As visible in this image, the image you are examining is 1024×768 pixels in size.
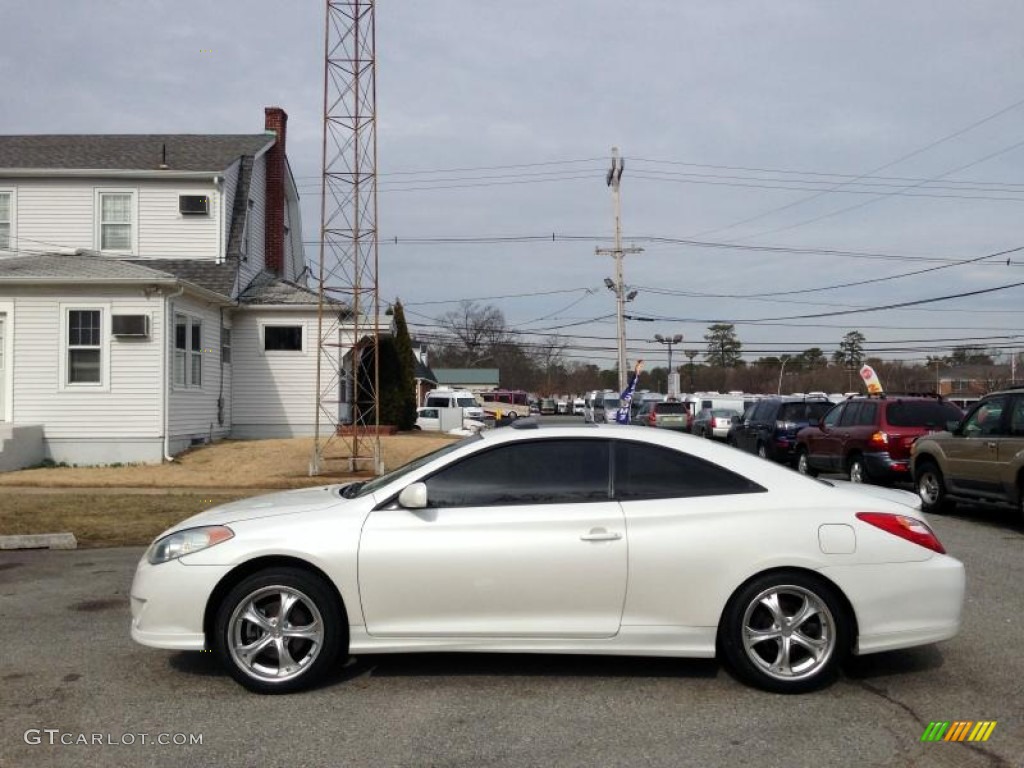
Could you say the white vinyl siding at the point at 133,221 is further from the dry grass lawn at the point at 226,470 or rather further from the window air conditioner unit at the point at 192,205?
the dry grass lawn at the point at 226,470

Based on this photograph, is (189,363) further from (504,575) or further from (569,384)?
(569,384)

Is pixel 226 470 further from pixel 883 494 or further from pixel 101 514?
pixel 883 494

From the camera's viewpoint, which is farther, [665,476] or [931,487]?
[931,487]

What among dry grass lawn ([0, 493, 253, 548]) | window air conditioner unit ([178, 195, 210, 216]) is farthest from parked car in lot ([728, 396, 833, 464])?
window air conditioner unit ([178, 195, 210, 216])

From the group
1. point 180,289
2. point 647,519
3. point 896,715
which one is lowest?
point 896,715

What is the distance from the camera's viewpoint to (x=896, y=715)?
4.86 metres

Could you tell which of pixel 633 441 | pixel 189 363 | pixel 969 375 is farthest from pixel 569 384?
Answer: pixel 633 441

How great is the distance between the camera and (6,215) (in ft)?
74.4

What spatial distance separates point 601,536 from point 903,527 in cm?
175

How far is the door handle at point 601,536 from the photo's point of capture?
514 centimetres

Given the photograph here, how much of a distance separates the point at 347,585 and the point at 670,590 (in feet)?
5.85

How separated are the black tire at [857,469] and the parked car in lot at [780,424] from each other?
10.7ft

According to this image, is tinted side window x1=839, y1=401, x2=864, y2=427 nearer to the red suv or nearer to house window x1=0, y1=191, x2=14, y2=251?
the red suv

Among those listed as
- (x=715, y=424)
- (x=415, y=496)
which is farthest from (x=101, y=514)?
(x=715, y=424)
